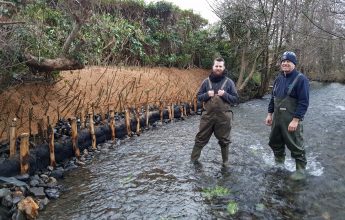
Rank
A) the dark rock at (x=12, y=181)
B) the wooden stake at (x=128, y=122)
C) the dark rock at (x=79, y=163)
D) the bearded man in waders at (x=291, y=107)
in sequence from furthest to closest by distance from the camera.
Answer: the wooden stake at (x=128, y=122) → the dark rock at (x=79, y=163) → the bearded man in waders at (x=291, y=107) → the dark rock at (x=12, y=181)

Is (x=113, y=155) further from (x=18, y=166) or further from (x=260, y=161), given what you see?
(x=260, y=161)

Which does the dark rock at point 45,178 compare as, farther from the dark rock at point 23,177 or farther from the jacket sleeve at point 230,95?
the jacket sleeve at point 230,95

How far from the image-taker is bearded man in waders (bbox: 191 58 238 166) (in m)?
6.39

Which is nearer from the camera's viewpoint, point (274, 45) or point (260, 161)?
point (260, 161)

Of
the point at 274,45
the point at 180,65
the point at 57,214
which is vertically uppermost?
the point at 274,45

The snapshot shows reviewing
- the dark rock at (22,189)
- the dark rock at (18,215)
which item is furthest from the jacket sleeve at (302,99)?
the dark rock at (22,189)

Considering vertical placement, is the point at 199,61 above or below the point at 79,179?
above

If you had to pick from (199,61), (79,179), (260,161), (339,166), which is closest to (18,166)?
(79,179)

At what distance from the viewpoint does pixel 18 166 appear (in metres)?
6.16

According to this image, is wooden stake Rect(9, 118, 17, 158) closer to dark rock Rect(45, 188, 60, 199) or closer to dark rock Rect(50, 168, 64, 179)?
dark rock Rect(50, 168, 64, 179)

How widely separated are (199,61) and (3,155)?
15285mm

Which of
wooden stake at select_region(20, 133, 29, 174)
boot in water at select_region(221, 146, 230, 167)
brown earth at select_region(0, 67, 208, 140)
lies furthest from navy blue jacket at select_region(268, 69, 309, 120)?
brown earth at select_region(0, 67, 208, 140)

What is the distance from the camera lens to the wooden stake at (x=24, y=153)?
606 cm

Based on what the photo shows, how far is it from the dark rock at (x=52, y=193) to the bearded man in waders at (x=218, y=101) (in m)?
2.85
